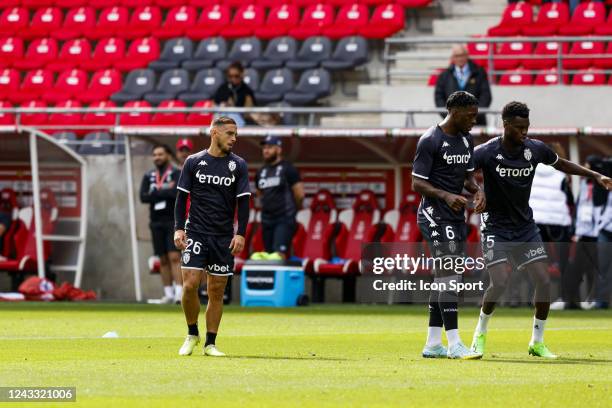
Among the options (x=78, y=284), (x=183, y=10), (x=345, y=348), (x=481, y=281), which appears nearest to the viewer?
(x=345, y=348)

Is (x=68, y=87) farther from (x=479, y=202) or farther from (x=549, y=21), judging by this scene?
(x=479, y=202)

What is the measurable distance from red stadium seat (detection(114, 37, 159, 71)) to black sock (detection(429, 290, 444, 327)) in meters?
18.4

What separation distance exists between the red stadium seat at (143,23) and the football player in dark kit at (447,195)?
62.0 feet

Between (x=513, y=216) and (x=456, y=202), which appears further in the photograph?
(x=513, y=216)

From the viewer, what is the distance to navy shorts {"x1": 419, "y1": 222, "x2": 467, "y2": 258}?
11.7 meters

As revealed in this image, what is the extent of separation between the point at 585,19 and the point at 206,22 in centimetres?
803

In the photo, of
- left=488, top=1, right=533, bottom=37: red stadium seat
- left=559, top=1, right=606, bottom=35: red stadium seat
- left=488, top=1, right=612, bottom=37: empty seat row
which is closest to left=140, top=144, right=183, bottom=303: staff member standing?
left=488, top=1, right=533, bottom=37: red stadium seat

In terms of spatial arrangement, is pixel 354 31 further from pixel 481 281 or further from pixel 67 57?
pixel 481 281

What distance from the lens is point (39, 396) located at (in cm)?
850

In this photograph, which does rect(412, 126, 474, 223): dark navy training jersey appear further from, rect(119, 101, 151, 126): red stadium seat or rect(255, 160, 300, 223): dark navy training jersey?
rect(119, 101, 151, 126): red stadium seat

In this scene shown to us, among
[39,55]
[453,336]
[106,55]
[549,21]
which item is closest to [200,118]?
[106,55]

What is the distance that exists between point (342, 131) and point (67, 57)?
10.1 m

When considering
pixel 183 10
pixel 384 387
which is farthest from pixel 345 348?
pixel 183 10

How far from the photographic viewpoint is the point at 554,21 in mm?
26297
